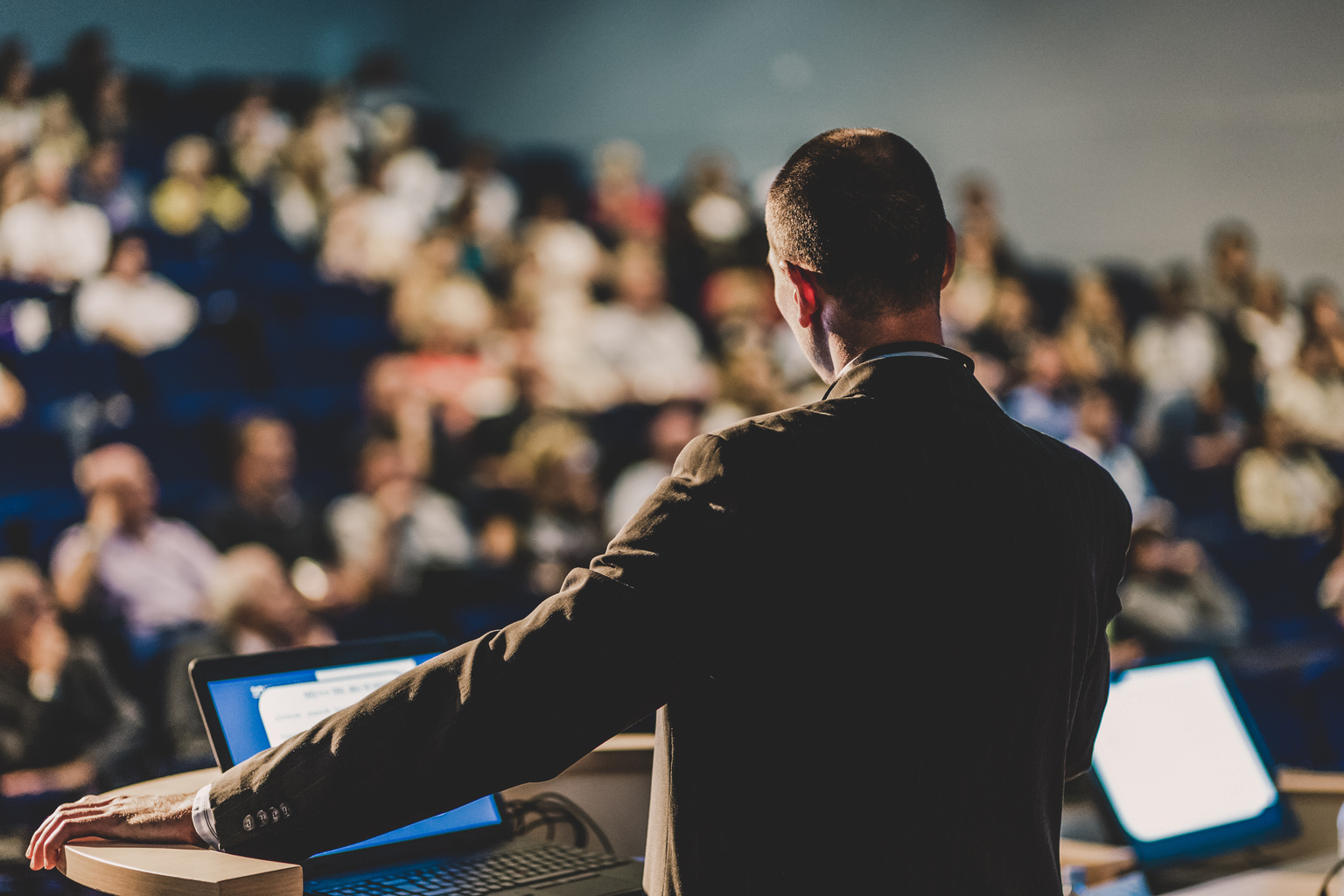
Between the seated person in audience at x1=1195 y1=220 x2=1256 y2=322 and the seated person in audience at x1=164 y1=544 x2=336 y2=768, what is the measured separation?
16.3ft

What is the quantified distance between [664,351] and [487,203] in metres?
1.69

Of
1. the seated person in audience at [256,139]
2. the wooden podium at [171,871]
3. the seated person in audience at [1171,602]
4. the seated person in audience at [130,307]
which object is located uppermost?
the seated person in audience at [256,139]

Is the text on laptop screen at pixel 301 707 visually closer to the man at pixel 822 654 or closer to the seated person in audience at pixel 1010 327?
the man at pixel 822 654

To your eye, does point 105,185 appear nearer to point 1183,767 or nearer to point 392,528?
point 392,528

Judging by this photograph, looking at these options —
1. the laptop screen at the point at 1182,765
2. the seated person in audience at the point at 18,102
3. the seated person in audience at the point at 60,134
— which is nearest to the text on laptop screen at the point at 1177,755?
the laptop screen at the point at 1182,765

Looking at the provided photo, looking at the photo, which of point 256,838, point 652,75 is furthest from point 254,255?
point 256,838

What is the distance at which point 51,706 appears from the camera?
2932 mm

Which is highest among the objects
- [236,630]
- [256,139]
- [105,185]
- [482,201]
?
[256,139]

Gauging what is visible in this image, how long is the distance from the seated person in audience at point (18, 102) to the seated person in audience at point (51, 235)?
0.59 feet

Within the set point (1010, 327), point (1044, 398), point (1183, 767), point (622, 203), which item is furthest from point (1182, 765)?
point (622, 203)

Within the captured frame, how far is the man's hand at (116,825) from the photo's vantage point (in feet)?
3.12

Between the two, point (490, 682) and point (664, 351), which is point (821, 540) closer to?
point (490, 682)

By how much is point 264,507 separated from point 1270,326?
490cm

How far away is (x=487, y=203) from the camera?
6973 millimetres
